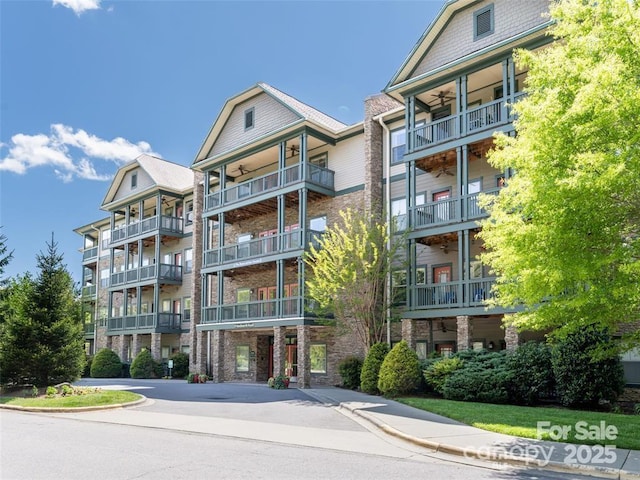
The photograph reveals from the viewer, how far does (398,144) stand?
92.3 ft

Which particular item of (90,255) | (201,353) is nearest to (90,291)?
(90,255)

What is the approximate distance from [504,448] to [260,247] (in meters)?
21.9

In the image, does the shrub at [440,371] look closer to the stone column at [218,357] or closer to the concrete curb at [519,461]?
the concrete curb at [519,461]

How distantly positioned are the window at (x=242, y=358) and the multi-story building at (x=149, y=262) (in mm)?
6269

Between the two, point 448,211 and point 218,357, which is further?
point 218,357

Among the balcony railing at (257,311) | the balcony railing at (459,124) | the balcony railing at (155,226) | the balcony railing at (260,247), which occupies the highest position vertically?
the balcony railing at (459,124)

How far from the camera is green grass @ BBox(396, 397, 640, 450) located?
12305 millimetres

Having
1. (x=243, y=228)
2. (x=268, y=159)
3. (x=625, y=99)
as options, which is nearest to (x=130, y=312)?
(x=243, y=228)

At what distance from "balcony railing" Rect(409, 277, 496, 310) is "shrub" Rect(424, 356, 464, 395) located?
2.37 m

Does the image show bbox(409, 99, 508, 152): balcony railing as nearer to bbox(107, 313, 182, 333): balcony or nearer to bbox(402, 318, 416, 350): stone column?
bbox(402, 318, 416, 350): stone column

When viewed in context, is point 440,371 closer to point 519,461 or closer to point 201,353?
point 519,461

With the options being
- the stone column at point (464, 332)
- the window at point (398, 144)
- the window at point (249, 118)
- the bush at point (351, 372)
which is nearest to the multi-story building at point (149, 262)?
the window at point (249, 118)

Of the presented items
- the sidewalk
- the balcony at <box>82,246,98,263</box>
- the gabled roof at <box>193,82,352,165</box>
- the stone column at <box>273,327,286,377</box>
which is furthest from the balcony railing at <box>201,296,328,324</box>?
the balcony at <box>82,246,98,263</box>

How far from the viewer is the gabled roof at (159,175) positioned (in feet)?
138
